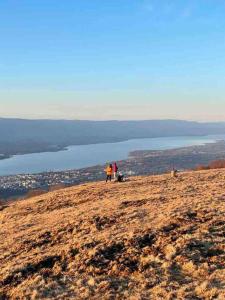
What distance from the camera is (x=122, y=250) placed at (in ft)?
60.4

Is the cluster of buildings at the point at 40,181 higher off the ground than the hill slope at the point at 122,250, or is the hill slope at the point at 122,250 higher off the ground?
the hill slope at the point at 122,250

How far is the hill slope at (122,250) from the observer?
49.4 feet

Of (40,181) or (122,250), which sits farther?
(40,181)

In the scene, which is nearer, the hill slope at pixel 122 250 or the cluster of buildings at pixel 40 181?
the hill slope at pixel 122 250

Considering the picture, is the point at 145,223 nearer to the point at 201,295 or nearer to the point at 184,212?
the point at 184,212

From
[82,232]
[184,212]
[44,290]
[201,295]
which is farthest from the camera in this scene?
[184,212]

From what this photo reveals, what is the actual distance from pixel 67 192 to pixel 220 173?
14.1m

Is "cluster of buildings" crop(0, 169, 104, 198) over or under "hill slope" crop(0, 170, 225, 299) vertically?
under

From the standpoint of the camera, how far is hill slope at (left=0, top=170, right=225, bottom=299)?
15.0 m

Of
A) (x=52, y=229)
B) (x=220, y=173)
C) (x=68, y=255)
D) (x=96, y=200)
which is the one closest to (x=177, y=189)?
(x=96, y=200)

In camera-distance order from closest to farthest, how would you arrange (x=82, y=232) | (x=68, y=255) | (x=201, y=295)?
(x=201, y=295), (x=68, y=255), (x=82, y=232)

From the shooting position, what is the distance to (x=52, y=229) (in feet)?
74.8

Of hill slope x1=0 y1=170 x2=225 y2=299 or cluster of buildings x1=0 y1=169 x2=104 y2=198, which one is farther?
cluster of buildings x1=0 y1=169 x2=104 y2=198

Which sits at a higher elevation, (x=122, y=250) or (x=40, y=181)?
(x=122, y=250)
